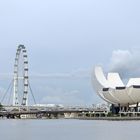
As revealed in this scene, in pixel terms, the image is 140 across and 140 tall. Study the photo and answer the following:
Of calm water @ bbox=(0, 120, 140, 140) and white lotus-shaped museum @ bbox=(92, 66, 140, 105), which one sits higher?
white lotus-shaped museum @ bbox=(92, 66, 140, 105)

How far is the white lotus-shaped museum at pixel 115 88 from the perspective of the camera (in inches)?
5640

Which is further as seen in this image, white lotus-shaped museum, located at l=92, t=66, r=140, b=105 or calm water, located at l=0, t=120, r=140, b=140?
white lotus-shaped museum, located at l=92, t=66, r=140, b=105

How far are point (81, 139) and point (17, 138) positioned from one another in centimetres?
630

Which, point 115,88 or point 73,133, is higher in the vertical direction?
point 115,88

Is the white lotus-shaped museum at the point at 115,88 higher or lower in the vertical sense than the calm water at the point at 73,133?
higher

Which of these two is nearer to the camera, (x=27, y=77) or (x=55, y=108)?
(x=27, y=77)

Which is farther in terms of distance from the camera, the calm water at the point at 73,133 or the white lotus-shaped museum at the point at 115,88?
the white lotus-shaped museum at the point at 115,88

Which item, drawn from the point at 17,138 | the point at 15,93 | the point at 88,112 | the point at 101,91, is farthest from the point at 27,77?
the point at 17,138

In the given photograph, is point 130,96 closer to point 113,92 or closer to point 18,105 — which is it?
point 113,92

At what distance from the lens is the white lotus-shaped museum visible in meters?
143

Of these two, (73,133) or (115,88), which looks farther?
(115,88)

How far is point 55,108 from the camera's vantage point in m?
176

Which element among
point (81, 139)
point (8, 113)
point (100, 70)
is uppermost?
point (100, 70)

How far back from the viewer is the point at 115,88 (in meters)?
145
